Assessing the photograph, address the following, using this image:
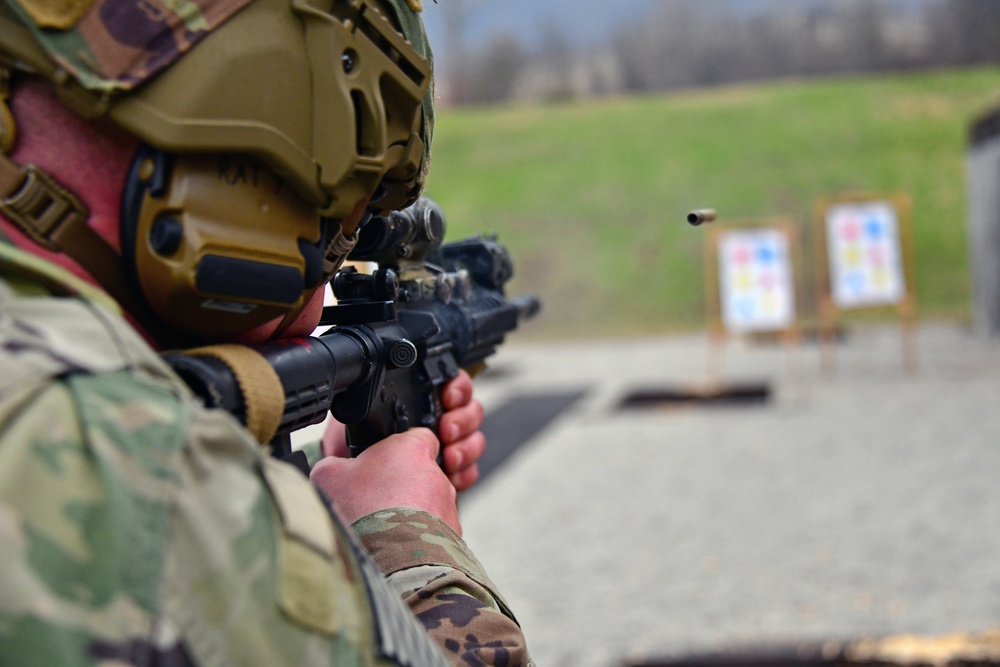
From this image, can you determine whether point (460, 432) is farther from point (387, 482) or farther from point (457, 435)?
point (387, 482)

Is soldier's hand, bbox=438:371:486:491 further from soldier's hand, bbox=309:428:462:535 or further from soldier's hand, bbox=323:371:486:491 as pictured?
soldier's hand, bbox=309:428:462:535

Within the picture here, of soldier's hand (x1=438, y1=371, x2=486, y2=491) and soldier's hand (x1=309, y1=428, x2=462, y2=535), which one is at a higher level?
soldier's hand (x1=309, y1=428, x2=462, y2=535)

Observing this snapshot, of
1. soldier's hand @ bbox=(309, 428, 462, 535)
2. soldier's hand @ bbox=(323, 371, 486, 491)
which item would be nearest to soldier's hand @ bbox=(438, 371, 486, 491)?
soldier's hand @ bbox=(323, 371, 486, 491)

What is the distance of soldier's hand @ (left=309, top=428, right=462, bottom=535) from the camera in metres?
1.18

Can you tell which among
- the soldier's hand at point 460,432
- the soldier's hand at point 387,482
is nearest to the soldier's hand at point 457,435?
the soldier's hand at point 460,432

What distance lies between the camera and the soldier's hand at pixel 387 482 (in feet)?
3.86

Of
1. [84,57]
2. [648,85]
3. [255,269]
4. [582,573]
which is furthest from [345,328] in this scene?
[648,85]

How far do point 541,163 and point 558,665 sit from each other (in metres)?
19.3

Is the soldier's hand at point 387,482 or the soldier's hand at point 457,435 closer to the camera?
the soldier's hand at point 387,482

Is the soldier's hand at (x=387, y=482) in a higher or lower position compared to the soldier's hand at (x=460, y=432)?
higher

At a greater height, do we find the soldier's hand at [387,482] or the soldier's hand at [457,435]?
the soldier's hand at [387,482]

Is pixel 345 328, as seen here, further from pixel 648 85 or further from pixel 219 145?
pixel 648 85

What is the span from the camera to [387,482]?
47.5 inches

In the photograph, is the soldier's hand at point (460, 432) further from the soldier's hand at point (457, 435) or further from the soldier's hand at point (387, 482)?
the soldier's hand at point (387, 482)
